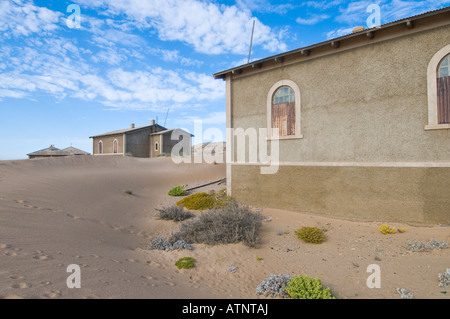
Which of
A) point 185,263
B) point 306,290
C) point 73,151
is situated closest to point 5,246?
point 185,263

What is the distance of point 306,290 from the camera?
4.04 meters

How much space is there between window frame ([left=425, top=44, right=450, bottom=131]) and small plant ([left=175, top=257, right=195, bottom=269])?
7.19 metres

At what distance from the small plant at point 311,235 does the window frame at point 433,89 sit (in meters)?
4.16

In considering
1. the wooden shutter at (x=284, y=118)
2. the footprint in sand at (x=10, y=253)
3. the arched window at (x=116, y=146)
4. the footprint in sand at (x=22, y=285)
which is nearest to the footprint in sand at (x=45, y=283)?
the footprint in sand at (x=22, y=285)

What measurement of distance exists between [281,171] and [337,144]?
2.26 meters

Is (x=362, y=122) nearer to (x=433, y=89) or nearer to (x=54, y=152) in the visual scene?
(x=433, y=89)

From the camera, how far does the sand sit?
3799mm

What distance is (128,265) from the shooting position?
490cm

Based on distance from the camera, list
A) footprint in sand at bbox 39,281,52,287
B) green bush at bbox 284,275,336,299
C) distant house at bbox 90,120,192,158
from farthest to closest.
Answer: distant house at bbox 90,120,192,158
green bush at bbox 284,275,336,299
footprint in sand at bbox 39,281,52,287

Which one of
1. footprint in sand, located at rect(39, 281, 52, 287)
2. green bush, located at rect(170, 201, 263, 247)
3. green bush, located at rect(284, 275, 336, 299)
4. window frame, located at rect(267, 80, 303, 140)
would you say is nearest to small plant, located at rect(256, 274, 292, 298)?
green bush, located at rect(284, 275, 336, 299)

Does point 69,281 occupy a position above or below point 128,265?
above
